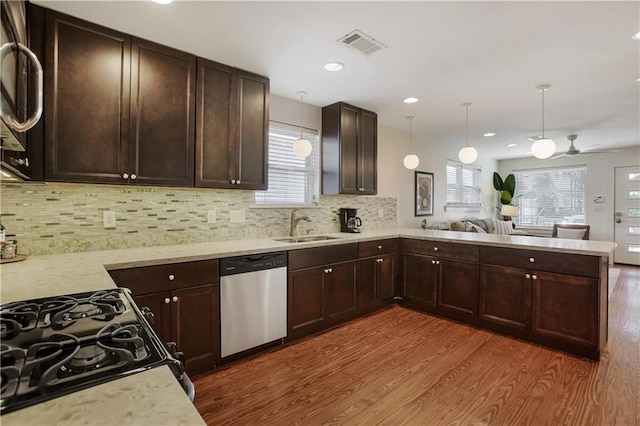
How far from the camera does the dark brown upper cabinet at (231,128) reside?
8.49 feet

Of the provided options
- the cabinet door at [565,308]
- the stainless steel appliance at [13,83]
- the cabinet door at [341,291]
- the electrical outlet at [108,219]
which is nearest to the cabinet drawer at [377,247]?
the cabinet door at [341,291]

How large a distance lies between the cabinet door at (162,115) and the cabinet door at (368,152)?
209 centimetres

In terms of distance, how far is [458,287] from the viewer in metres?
3.34

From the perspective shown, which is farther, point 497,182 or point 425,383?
point 497,182

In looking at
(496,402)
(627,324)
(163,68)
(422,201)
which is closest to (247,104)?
(163,68)

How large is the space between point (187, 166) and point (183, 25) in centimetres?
97

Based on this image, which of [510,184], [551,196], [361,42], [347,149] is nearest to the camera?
[361,42]

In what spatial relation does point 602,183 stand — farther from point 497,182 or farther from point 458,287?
point 458,287

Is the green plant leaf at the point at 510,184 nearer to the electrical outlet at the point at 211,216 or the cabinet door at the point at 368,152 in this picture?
the cabinet door at the point at 368,152

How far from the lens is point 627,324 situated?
3281mm

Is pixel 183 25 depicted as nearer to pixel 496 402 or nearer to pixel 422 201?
pixel 496 402

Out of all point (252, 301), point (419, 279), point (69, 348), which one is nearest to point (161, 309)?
point (252, 301)

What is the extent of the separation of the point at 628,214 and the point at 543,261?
566 centimetres

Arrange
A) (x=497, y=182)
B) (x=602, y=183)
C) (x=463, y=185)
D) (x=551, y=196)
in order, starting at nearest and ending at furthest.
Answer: (x=602, y=183)
(x=463, y=185)
(x=551, y=196)
(x=497, y=182)
